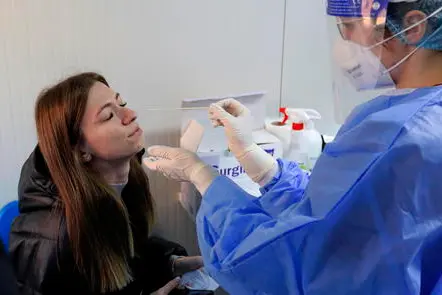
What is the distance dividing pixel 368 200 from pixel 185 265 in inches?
37.8

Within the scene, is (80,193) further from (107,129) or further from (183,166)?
(183,166)

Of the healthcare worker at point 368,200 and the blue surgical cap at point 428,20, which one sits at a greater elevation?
the blue surgical cap at point 428,20

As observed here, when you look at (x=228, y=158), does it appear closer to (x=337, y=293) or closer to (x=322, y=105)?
(x=322, y=105)

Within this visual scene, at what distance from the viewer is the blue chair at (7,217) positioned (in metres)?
1.44

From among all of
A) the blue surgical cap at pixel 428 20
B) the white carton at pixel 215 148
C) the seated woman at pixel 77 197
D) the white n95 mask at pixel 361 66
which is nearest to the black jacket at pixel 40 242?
the seated woman at pixel 77 197

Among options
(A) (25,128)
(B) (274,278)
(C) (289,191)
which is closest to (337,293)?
(B) (274,278)

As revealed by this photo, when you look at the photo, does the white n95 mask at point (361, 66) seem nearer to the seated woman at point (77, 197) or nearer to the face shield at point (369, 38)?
the face shield at point (369, 38)

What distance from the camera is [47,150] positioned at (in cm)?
131

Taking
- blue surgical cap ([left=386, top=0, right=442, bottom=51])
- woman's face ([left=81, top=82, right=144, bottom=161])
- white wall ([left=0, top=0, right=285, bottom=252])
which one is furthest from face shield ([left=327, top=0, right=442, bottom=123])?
white wall ([left=0, top=0, right=285, bottom=252])

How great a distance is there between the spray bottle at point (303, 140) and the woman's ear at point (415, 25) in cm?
88

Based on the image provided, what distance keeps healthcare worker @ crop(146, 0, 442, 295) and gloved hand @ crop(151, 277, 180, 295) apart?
61 centimetres

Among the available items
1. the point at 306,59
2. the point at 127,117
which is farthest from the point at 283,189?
the point at 306,59

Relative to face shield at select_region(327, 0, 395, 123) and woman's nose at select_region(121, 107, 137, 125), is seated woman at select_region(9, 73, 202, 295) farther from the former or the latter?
face shield at select_region(327, 0, 395, 123)

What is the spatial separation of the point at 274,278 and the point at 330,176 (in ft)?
0.61
